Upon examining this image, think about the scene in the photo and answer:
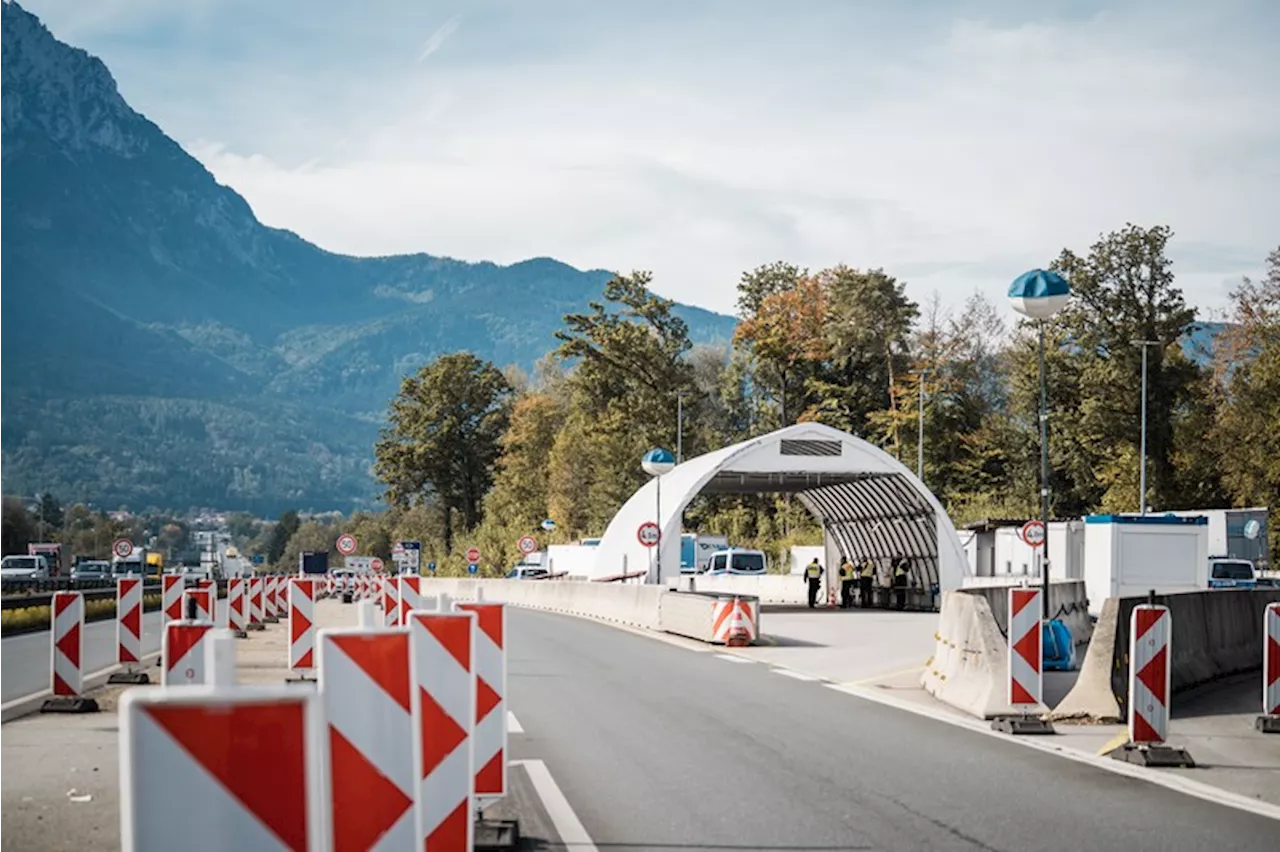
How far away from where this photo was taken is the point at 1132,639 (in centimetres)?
1327

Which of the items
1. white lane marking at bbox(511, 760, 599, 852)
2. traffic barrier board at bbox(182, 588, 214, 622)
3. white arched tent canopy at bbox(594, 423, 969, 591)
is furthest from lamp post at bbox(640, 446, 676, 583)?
white lane marking at bbox(511, 760, 599, 852)

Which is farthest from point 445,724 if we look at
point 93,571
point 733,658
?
point 93,571

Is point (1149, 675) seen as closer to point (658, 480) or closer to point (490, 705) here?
point (490, 705)

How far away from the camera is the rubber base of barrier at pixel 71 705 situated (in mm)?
16703

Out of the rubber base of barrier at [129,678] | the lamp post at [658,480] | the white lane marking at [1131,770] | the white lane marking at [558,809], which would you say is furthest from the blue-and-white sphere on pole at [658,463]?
the white lane marking at [558,809]

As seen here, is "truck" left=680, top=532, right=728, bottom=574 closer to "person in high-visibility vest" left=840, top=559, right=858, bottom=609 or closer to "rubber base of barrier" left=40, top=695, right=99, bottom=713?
"person in high-visibility vest" left=840, top=559, right=858, bottom=609

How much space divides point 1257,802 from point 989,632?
605 centimetres

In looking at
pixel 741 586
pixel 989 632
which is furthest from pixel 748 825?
pixel 741 586

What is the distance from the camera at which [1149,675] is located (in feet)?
43.7

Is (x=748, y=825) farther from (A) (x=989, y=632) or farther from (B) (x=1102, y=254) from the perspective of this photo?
(B) (x=1102, y=254)

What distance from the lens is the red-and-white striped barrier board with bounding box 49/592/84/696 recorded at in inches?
658

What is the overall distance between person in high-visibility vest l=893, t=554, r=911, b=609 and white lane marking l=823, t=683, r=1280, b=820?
3190cm

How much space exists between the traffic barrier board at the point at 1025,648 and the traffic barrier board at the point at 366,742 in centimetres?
1097

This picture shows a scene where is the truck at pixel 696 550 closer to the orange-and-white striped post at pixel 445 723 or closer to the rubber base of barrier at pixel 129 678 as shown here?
the rubber base of barrier at pixel 129 678
